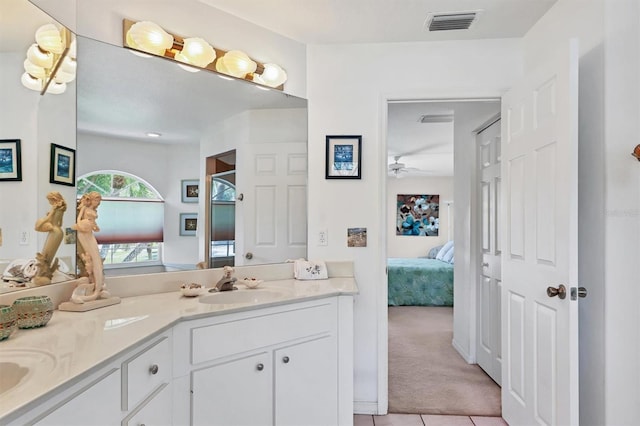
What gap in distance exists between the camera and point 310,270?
2.26 meters

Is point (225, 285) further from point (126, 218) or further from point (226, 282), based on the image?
point (126, 218)

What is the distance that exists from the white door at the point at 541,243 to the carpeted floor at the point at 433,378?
319 millimetres

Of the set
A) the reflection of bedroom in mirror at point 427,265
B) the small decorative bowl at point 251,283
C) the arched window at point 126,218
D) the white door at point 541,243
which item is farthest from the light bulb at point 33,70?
the white door at point 541,243

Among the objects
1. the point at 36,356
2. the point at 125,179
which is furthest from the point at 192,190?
the point at 36,356

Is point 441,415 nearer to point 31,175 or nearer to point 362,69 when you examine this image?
point 362,69

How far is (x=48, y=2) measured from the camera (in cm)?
154

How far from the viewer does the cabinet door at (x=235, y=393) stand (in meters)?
1.50

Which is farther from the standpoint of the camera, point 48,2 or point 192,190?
point 192,190

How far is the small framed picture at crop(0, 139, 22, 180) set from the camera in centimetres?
127

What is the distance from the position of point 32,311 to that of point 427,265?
5.14 meters

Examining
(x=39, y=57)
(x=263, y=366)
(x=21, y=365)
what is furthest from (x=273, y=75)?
(x=21, y=365)

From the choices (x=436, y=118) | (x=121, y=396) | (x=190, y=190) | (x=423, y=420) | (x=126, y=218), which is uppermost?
(x=436, y=118)

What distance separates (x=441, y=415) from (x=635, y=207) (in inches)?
64.5

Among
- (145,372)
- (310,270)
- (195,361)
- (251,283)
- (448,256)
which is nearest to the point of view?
(145,372)
